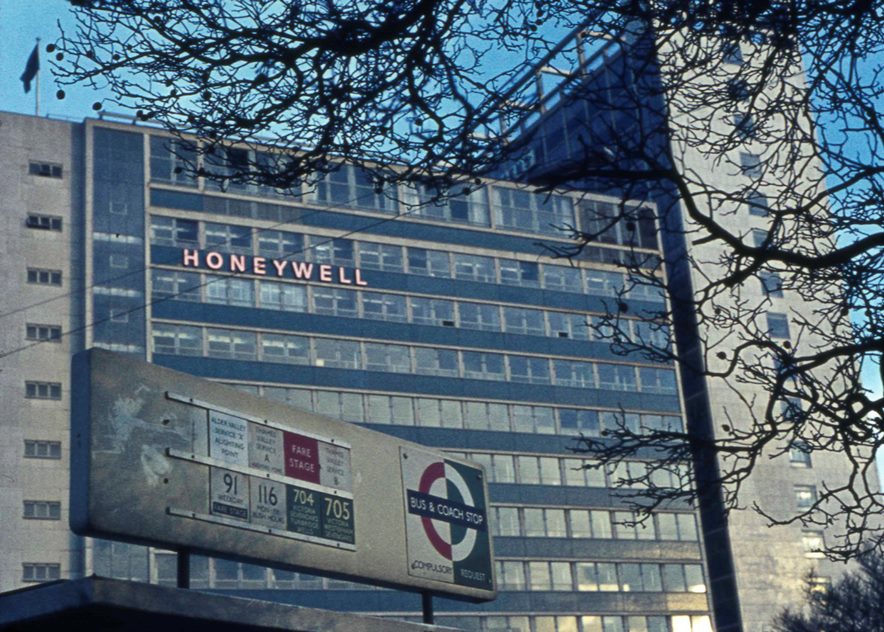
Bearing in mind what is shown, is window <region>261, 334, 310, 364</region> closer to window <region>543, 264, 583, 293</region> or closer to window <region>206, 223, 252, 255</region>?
window <region>206, 223, 252, 255</region>

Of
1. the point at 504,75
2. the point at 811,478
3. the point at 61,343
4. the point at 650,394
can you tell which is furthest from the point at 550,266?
the point at 504,75

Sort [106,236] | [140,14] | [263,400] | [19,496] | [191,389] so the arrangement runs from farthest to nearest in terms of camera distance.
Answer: [106,236] < [19,496] < [263,400] < [191,389] < [140,14]

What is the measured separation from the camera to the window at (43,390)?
70.4m

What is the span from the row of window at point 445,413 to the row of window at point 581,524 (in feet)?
15.6

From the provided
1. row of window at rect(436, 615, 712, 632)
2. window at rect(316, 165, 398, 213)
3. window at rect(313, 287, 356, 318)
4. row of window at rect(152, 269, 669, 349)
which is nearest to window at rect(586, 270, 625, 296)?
row of window at rect(152, 269, 669, 349)

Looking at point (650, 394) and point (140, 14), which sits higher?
point (650, 394)

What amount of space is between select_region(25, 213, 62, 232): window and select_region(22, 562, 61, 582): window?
1782 cm

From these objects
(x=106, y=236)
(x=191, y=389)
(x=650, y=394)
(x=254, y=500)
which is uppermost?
(x=106, y=236)

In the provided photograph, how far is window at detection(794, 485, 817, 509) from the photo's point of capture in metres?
87.5

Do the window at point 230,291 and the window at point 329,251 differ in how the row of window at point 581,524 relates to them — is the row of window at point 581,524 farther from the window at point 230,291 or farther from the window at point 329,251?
the window at point 230,291

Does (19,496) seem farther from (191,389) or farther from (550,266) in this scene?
(191,389)

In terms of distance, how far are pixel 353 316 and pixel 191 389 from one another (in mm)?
58588

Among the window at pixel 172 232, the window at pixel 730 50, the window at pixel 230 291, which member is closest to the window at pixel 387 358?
the window at pixel 230 291

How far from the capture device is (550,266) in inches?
3366
